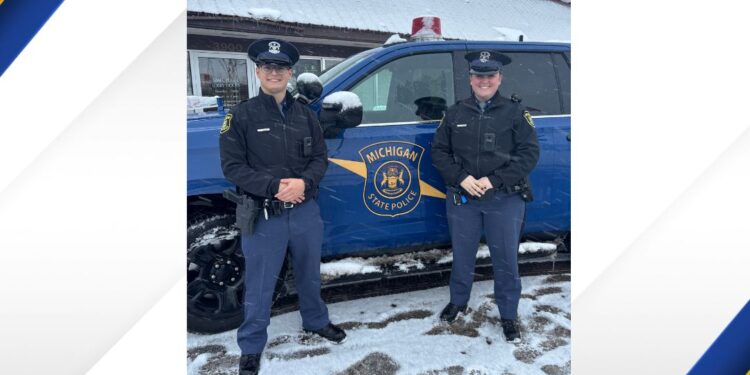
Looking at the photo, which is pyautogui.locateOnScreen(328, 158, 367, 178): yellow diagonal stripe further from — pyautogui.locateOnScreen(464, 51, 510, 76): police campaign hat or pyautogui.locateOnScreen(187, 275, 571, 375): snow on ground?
pyautogui.locateOnScreen(187, 275, 571, 375): snow on ground

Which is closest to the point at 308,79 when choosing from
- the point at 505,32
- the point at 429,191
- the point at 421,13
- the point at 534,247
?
the point at 429,191

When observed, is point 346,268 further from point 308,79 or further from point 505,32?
point 505,32

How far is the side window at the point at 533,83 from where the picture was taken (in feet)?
9.81

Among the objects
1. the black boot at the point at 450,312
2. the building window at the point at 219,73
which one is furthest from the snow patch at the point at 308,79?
the building window at the point at 219,73

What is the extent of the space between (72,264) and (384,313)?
5.91 ft

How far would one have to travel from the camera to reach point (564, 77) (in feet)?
10.1

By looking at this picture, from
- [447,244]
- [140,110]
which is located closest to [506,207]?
[447,244]

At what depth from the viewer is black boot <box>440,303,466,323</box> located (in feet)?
8.89

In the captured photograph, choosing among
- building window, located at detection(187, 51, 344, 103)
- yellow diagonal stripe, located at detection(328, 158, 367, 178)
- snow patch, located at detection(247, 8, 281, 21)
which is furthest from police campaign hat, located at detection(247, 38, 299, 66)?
snow patch, located at detection(247, 8, 281, 21)

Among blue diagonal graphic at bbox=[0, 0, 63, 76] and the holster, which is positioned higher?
blue diagonal graphic at bbox=[0, 0, 63, 76]

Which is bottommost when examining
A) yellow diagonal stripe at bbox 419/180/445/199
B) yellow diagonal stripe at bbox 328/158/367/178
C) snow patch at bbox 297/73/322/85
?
yellow diagonal stripe at bbox 419/180/445/199

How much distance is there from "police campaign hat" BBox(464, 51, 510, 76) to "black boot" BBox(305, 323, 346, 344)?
1.76 m

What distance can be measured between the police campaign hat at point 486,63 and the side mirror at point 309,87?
934 millimetres

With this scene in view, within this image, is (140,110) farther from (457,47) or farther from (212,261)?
(457,47)
